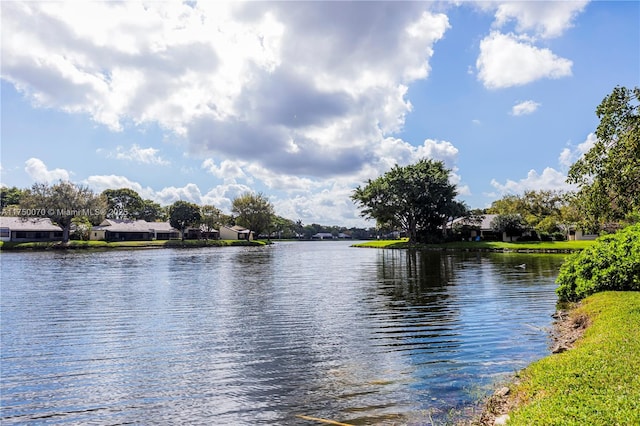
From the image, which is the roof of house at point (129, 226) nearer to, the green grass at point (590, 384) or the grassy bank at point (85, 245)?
the grassy bank at point (85, 245)

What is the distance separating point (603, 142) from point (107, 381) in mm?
18048

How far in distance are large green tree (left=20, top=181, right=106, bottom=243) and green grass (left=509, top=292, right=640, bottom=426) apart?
3637 inches

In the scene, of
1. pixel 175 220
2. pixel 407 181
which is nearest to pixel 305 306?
pixel 407 181

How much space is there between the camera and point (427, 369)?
10.2 metres

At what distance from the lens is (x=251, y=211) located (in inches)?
4985

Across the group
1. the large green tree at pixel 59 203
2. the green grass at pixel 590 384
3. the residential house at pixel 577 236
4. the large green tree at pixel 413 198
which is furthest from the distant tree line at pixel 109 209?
the green grass at pixel 590 384

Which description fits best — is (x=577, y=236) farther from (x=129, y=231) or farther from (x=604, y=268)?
(x=129, y=231)

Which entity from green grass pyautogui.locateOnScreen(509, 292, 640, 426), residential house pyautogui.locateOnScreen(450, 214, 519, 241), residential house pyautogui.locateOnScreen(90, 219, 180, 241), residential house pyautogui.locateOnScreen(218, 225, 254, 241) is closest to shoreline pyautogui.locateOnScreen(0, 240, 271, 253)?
residential house pyautogui.locateOnScreen(90, 219, 180, 241)

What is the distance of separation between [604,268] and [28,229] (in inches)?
4061

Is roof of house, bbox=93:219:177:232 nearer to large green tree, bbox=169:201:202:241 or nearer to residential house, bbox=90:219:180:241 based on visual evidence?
residential house, bbox=90:219:180:241

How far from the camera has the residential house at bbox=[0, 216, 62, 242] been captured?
87.2 m

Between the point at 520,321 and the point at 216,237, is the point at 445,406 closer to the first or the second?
the point at 520,321

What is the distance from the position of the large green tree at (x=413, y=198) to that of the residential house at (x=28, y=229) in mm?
67480

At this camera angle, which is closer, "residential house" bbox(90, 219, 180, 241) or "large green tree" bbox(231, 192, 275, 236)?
"residential house" bbox(90, 219, 180, 241)
